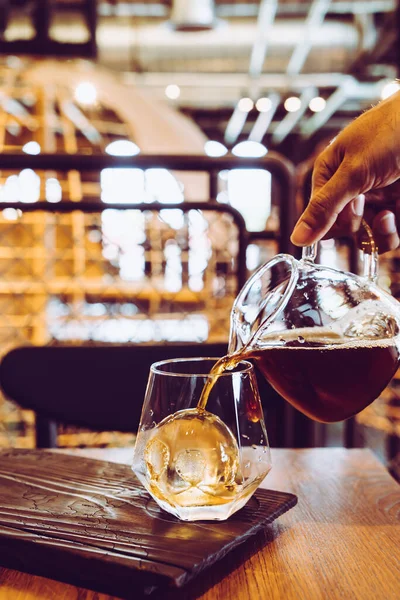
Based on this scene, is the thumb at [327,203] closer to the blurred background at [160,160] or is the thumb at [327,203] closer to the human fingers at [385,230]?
the human fingers at [385,230]

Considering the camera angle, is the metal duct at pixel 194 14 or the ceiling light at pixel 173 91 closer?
the metal duct at pixel 194 14

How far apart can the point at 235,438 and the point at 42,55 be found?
3596 millimetres

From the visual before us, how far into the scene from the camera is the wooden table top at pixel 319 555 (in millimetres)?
562

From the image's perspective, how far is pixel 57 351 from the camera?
4.62 feet

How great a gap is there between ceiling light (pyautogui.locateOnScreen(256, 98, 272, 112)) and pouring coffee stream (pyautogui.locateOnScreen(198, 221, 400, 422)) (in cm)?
847

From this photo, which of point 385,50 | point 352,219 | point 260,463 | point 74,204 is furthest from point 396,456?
point 385,50

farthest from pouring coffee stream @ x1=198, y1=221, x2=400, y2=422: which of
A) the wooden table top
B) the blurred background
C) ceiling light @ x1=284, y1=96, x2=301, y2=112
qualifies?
ceiling light @ x1=284, y1=96, x2=301, y2=112

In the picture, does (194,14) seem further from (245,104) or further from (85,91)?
(245,104)

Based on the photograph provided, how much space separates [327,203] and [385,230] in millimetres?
314

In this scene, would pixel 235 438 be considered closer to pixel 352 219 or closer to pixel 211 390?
pixel 211 390

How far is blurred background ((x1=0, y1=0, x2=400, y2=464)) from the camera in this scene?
1.71m

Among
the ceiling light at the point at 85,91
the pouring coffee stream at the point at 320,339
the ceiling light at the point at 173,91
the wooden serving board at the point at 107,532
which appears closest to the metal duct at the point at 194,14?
the ceiling light at the point at 85,91

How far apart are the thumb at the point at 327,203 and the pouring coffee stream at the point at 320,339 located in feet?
0.12

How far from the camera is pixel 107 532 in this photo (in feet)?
2.06
